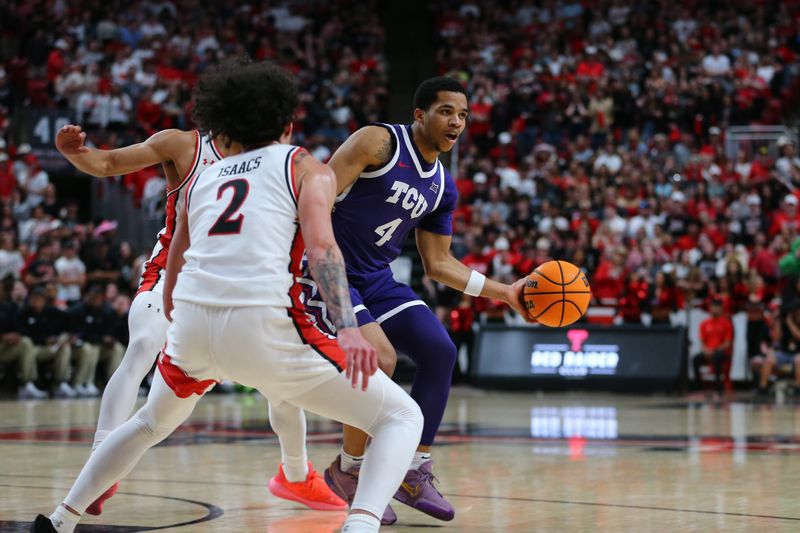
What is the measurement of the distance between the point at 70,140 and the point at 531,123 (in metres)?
18.4

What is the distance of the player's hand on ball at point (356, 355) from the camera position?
13.2 ft

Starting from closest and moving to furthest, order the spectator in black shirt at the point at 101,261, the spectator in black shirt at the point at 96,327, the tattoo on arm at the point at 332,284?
the tattoo on arm at the point at 332,284 → the spectator in black shirt at the point at 96,327 → the spectator in black shirt at the point at 101,261

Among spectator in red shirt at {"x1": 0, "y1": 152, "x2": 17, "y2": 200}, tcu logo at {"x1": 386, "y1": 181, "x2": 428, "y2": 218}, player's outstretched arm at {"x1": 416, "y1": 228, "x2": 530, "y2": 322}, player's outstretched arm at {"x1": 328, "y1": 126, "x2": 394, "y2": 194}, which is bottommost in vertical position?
player's outstretched arm at {"x1": 416, "y1": 228, "x2": 530, "y2": 322}

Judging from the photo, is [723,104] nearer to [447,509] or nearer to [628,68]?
[628,68]

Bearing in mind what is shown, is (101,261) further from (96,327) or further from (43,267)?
(96,327)

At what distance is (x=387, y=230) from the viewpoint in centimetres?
580

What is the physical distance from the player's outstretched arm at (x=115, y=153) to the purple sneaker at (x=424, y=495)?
76.5 inches

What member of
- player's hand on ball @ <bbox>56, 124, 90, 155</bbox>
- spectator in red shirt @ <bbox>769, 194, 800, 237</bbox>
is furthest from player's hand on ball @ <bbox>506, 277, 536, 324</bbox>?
spectator in red shirt @ <bbox>769, 194, 800, 237</bbox>

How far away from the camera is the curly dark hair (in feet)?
14.2

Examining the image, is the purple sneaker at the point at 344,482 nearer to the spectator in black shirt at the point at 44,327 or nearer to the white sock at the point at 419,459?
the white sock at the point at 419,459

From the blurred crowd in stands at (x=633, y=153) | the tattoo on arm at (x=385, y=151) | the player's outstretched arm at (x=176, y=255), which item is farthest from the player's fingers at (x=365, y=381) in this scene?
A: the blurred crowd in stands at (x=633, y=153)

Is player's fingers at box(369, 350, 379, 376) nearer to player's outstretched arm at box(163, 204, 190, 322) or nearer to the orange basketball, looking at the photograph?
player's outstretched arm at box(163, 204, 190, 322)

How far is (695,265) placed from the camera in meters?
17.7

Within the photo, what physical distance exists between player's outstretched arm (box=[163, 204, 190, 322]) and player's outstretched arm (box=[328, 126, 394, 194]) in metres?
1.11
